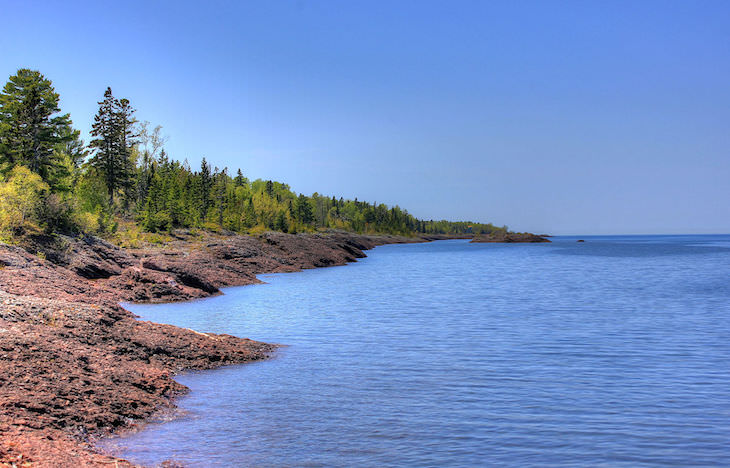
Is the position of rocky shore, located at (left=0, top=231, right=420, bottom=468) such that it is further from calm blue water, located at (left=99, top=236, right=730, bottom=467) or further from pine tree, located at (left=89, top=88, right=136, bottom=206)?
pine tree, located at (left=89, top=88, right=136, bottom=206)

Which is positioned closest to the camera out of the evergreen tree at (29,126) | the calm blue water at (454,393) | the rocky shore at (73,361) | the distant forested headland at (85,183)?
the rocky shore at (73,361)

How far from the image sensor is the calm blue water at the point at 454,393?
30.5 feet

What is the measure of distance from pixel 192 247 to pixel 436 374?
155 ft

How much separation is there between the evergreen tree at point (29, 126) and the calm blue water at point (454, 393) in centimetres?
2839

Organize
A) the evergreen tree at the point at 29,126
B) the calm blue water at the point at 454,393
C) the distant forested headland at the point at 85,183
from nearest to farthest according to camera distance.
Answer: the calm blue water at the point at 454,393
the distant forested headland at the point at 85,183
the evergreen tree at the point at 29,126

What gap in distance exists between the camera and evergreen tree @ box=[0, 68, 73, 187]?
152ft

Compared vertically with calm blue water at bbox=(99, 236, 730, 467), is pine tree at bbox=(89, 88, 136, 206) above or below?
above

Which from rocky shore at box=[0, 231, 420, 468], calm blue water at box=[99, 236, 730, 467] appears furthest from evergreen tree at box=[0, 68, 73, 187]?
calm blue water at box=[99, 236, 730, 467]

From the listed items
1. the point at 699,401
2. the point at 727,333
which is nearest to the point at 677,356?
the point at 699,401

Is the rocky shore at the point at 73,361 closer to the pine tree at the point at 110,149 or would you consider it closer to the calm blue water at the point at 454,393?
the calm blue water at the point at 454,393

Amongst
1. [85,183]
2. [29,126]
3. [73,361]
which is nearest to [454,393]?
[73,361]

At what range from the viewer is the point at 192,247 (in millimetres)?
56688

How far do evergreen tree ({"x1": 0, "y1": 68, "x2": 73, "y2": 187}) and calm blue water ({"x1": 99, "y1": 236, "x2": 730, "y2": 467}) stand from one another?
28387mm

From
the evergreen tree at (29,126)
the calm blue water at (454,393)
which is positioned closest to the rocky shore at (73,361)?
the calm blue water at (454,393)
